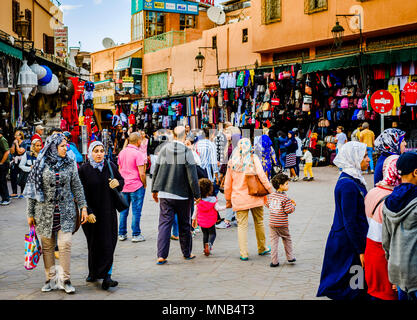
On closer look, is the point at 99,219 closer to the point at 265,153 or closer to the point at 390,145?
the point at 390,145

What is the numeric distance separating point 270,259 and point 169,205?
1572 millimetres

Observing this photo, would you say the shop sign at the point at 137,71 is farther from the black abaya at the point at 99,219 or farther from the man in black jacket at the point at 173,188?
the black abaya at the point at 99,219

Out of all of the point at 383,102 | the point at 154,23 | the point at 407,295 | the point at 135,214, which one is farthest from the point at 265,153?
the point at 154,23

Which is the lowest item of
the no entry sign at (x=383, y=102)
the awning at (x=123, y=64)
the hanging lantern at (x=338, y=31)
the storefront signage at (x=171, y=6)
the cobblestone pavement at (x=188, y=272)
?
the cobblestone pavement at (x=188, y=272)

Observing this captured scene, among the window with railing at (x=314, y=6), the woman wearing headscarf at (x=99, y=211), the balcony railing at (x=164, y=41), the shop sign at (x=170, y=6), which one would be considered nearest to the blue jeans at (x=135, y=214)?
the woman wearing headscarf at (x=99, y=211)

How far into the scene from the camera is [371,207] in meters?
4.47

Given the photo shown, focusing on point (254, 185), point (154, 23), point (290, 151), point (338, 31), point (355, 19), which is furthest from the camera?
point (154, 23)

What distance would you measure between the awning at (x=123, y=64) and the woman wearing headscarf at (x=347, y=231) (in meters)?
32.8

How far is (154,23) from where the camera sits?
124 ft

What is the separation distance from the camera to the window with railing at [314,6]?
69.7ft

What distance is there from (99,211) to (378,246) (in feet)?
10.4

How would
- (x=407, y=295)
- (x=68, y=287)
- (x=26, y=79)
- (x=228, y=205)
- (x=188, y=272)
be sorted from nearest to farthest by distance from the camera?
(x=407, y=295), (x=68, y=287), (x=188, y=272), (x=228, y=205), (x=26, y=79)

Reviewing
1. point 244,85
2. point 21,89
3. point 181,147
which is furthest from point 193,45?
point 181,147
